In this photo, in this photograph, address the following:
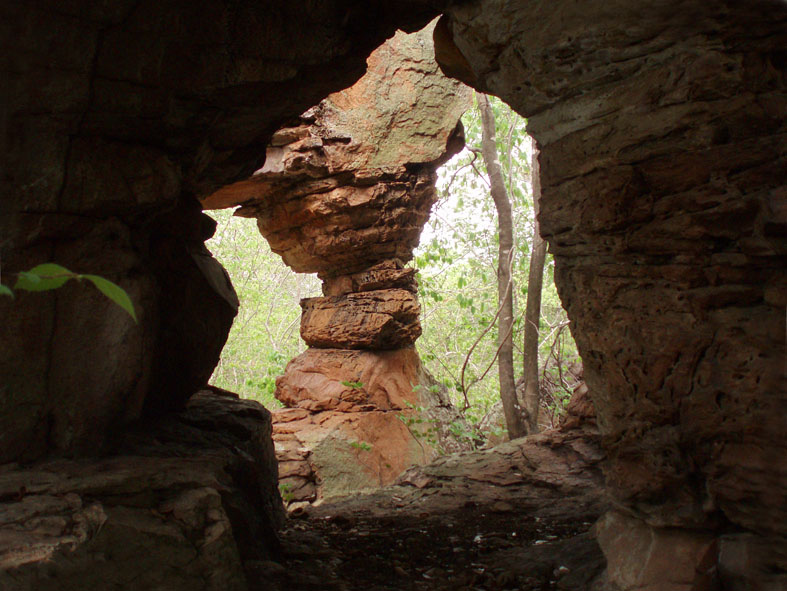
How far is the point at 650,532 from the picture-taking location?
10.1ft

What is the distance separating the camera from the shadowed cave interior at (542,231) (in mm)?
2709

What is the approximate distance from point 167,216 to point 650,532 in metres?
3.58

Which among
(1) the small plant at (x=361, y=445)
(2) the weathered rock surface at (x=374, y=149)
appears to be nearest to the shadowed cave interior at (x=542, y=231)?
(2) the weathered rock surface at (x=374, y=149)

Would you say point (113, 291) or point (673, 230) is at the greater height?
point (673, 230)

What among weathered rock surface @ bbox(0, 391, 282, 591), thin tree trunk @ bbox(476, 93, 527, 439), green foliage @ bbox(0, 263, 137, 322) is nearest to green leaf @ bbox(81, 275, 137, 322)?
green foliage @ bbox(0, 263, 137, 322)

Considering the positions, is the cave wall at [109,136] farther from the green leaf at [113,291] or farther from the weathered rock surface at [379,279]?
the weathered rock surface at [379,279]

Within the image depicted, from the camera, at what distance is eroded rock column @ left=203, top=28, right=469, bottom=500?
25.1 ft

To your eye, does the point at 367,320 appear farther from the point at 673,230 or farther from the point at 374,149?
the point at 673,230

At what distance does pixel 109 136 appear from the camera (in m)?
3.55

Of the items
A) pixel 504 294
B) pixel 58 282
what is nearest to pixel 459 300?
pixel 504 294

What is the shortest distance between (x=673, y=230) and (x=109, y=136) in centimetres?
296

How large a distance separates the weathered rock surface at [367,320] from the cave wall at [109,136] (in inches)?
176

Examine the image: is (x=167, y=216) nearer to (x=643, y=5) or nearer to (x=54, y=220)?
(x=54, y=220)

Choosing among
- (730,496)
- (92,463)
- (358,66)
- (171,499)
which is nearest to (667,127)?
(730,496)
